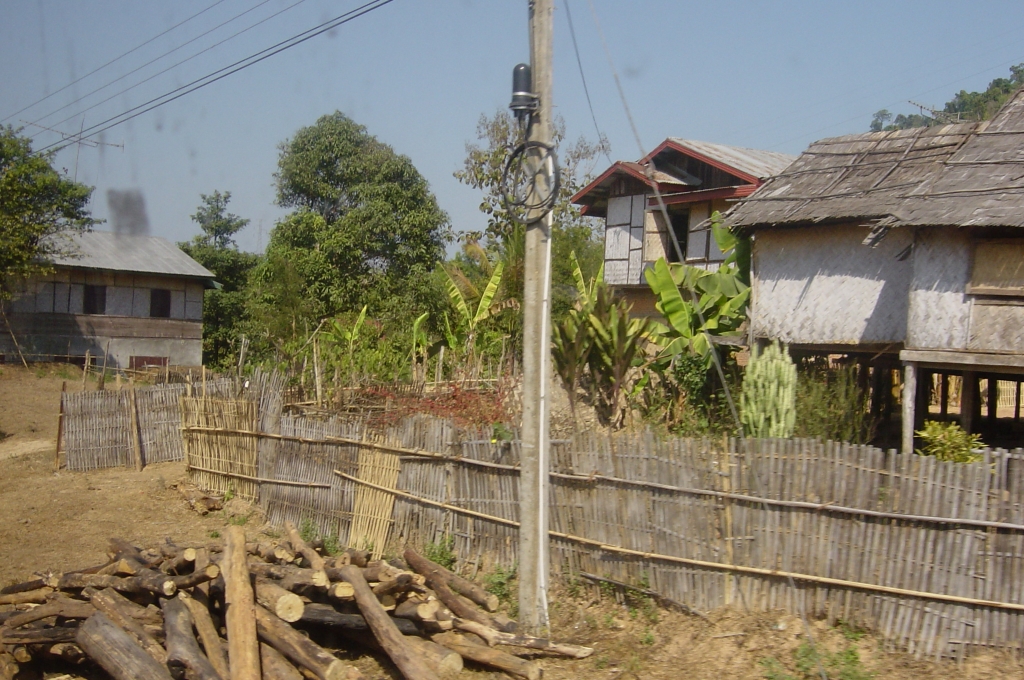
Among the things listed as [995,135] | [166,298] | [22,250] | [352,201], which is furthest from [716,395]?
[166,298]

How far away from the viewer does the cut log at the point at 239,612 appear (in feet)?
21.6

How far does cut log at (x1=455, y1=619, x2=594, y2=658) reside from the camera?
7.41m

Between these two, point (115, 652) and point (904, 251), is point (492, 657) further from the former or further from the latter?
point (904, 251)

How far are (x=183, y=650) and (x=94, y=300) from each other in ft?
90.7

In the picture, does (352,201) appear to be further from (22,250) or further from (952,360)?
(952,360)

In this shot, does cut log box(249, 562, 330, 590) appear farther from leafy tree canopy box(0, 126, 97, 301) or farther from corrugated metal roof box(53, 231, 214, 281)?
corrugated metal roof box(53, 231, 214, 281)

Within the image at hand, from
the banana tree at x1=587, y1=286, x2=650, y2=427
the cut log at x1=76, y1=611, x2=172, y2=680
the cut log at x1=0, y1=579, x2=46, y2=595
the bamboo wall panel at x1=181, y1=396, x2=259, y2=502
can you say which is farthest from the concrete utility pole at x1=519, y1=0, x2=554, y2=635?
the bamboo wall panel at x1=181, y1=396, x2=259, y2=502

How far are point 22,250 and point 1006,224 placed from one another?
24.4 meters

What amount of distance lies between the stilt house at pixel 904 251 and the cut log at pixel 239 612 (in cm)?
750

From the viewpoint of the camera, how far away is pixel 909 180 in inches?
476

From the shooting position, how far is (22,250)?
980 inches

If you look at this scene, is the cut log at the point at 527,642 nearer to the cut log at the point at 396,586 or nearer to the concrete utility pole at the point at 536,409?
the concrete utility pole at the point at 536,409

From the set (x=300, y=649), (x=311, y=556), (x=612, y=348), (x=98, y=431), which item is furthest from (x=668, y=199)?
(x=300, y=649)

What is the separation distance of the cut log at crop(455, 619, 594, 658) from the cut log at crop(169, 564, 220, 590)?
87.1 inches
